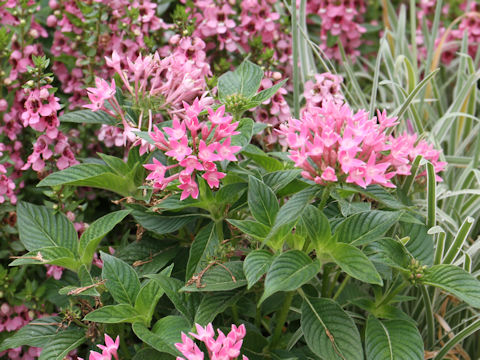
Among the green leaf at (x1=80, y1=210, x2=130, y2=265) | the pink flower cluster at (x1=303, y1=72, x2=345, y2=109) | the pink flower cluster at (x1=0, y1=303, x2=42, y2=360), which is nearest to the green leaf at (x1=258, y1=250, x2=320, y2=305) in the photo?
the green leaf at (x1=80, y1=210, x2=130, y2=265)

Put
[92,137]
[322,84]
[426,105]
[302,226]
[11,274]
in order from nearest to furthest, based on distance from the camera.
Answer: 1. [302,226]
2. [11,274]
3. [322,84]
4. [92,137]
5. [426,105]

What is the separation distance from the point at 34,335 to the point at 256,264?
0.47 meters

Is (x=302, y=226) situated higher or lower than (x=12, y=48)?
lower

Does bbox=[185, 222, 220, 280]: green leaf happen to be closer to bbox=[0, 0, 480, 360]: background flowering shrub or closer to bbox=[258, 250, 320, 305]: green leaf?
bbox=[0, 0, 480, 360]: background flowering shrub

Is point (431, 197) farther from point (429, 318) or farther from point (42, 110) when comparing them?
point (42, 110)

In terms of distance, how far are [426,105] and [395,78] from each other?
190 millimetres

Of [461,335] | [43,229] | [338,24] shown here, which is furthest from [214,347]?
[338,24]

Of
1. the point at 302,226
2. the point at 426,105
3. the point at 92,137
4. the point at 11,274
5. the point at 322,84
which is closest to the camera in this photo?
the point at 302,226

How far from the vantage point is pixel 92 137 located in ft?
5.09

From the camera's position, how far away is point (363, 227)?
0.94 meters

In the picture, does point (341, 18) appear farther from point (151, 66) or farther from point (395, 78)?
point (151, 66)

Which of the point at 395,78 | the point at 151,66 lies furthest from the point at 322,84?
the point at 151,66

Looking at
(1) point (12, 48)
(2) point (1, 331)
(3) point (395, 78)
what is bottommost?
(2) point (1, 331)

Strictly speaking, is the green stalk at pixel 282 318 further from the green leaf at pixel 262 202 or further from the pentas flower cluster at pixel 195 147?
the pentas flower cluster at pixel 195 147
